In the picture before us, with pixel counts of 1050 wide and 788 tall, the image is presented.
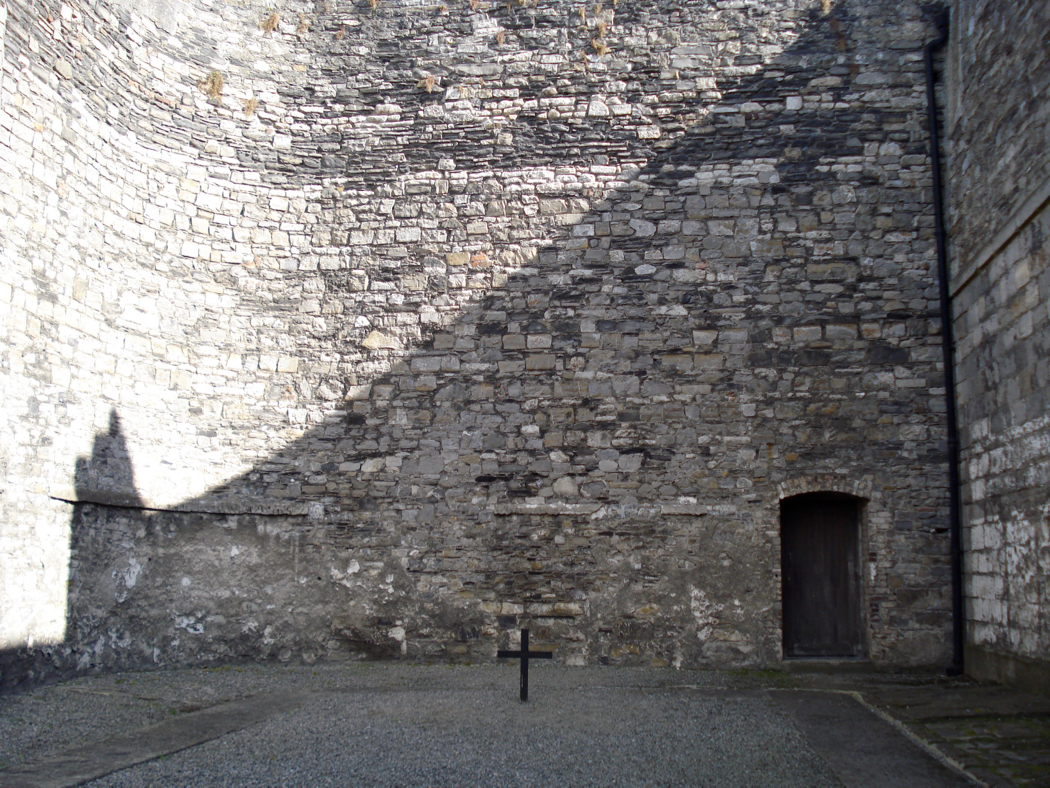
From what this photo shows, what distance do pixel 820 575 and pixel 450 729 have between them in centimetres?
433

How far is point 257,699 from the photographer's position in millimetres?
5969

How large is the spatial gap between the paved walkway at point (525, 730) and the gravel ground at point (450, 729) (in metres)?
0.02

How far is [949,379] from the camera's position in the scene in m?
7.30

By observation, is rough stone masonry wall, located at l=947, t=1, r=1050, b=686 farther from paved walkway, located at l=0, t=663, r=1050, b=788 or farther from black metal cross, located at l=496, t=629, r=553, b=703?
black metal cross, located at l=496, t=629, r=553, b=703

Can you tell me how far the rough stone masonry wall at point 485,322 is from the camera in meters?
7.22

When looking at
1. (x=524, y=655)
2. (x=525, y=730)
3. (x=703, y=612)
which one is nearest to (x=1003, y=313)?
(x=703, y=612)

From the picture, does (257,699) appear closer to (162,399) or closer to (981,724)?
(162,399)

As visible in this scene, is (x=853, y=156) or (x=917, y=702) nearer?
(x=917, y=702)

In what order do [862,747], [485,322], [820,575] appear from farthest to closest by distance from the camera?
[485,322] → [820,575] → [862,747]

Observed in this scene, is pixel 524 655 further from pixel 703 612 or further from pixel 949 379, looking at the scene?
pixel 949 379

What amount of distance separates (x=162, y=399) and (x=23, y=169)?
2.39 metres

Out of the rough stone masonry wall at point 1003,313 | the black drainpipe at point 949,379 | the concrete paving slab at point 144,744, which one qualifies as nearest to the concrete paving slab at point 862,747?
the rough stone masonry wall at point 1003,313

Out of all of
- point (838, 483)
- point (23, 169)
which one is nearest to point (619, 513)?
point (838, 483)

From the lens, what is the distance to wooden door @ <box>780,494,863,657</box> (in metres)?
7.38
